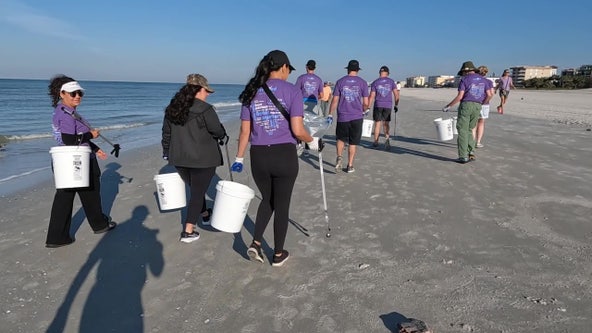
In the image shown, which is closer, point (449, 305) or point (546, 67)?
point (449, 305)

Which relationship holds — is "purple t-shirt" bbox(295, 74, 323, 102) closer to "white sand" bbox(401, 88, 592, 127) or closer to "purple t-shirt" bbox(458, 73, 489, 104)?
"purple t-shirt" bbox(458, 73, 489, 104)

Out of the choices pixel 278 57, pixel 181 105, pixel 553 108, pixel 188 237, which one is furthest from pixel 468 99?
pixel 553 108

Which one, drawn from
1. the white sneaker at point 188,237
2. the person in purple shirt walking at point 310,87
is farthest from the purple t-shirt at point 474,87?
the white sneaker at point 188,237

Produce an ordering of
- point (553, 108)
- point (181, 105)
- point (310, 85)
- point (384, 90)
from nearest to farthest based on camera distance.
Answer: point (181, 105), point (310, 85), point (384, 90), point (553, 108)

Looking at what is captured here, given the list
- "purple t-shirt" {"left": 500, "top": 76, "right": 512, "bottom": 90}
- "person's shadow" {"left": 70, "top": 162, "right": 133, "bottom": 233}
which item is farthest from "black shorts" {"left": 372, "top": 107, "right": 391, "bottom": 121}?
"purple t-shirt" {"left": 500, "top": 76, "right": 512, "bottom": 90}

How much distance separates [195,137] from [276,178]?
3.70 feet

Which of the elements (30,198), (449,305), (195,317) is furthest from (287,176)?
(30,198)

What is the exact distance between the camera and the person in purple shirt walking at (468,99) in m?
7.43

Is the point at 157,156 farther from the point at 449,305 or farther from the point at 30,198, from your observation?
the point at 449,305

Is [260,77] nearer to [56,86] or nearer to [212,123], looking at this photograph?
[212,123]

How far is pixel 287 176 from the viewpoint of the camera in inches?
136

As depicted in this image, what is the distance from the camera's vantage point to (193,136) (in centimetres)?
405

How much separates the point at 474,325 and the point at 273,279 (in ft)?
5.44

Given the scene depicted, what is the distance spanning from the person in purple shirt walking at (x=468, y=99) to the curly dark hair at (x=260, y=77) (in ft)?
16.7
